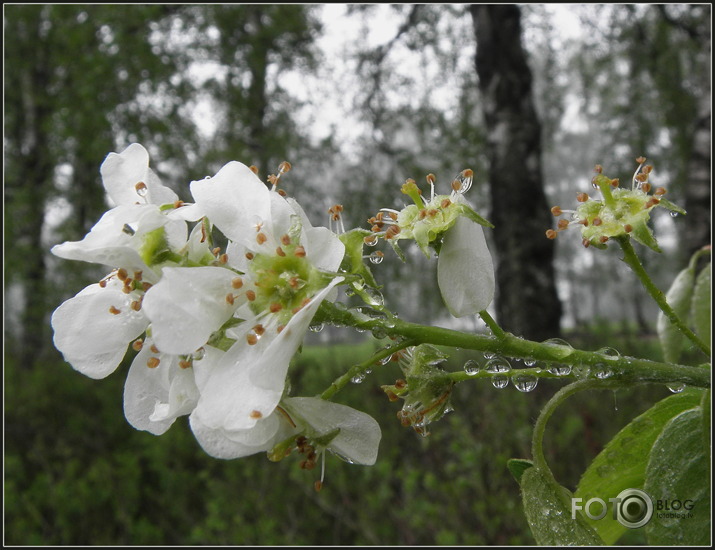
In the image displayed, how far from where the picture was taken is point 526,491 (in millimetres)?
699

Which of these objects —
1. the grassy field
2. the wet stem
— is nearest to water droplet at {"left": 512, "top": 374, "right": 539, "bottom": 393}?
the wet stem

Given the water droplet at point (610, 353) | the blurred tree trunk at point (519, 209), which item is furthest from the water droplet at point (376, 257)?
the blurred tree trunk at point (519, 209)

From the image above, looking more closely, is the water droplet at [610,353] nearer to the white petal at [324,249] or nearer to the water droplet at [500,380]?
the water droplet at [500,380]

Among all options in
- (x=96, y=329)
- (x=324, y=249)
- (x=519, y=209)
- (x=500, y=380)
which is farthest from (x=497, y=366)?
(x=519, y=209)

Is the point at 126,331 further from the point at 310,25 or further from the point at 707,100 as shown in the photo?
the point at 310,25

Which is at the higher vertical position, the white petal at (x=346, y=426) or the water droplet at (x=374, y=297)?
the water droplet at (x=374, y=297)

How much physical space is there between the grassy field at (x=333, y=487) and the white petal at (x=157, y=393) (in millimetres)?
1793

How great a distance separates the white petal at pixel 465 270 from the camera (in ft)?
2.23

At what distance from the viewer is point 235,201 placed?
704 millimetres

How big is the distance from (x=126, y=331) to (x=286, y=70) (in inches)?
237

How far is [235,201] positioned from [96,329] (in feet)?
0.71

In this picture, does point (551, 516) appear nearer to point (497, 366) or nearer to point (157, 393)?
point (497, 366)

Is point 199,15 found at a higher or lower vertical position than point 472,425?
higher

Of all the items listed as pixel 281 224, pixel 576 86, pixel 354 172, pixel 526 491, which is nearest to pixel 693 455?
pixel 526 491
